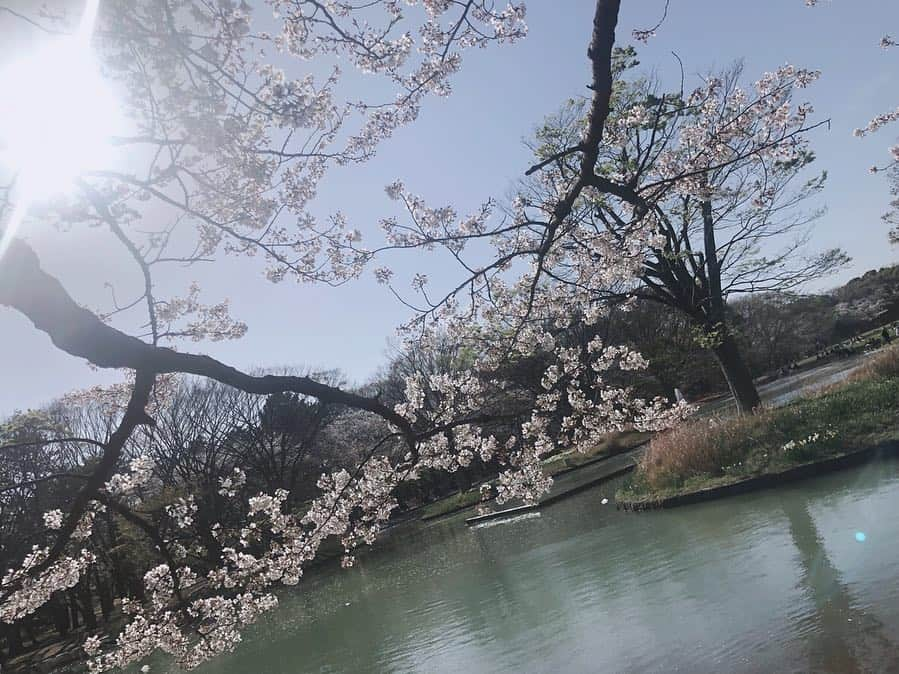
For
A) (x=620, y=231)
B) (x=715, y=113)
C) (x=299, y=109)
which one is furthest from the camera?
(x=715, y=113)

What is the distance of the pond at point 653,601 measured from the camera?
5.73 meters

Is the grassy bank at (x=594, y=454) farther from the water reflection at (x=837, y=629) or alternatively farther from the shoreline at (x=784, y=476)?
the water reflection at (x=837, y=629)

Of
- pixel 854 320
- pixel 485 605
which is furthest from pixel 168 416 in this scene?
pixel 854 320

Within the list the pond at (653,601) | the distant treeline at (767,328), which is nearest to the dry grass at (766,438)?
the pond at (653,601)

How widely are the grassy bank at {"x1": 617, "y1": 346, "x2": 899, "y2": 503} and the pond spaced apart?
2.19 feet

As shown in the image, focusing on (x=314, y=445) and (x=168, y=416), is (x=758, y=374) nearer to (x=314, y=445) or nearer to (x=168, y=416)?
(x=314, y=445)

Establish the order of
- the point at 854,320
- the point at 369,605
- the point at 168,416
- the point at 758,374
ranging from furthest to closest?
the point at 854,320 < the point at 758,374 < the point at 168,416 < the point at 369,605

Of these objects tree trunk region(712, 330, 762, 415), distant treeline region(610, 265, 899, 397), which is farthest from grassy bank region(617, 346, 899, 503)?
distant treeline region(610, 265, 899, 397)

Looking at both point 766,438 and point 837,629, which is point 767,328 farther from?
point 837,629

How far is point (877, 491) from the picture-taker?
873cm

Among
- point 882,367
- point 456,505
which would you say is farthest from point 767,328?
point 882,367

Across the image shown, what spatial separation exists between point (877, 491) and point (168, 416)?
91.8ft

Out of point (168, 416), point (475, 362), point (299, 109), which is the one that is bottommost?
point (475, 362)

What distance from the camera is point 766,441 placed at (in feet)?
39.2
